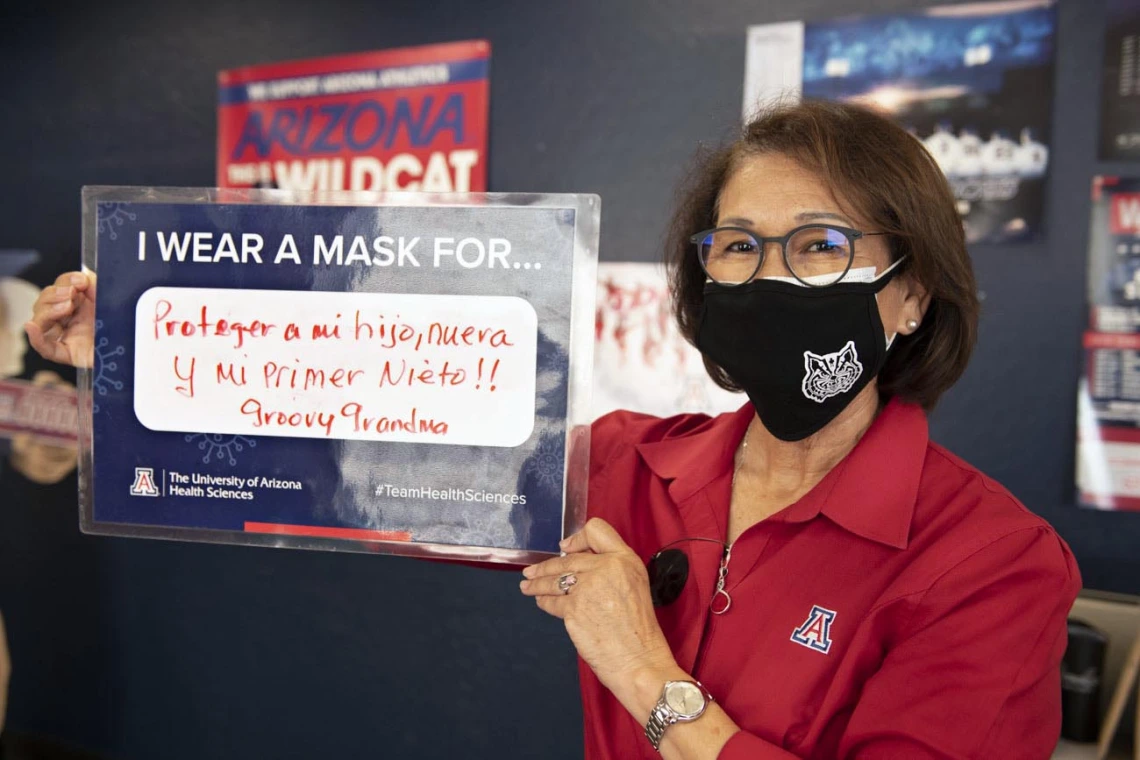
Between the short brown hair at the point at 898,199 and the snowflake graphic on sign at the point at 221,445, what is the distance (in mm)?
672

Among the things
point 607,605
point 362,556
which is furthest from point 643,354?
point 607,605

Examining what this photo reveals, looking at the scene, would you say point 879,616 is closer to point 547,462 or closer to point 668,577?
point 668,577

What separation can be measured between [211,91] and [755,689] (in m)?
2.74

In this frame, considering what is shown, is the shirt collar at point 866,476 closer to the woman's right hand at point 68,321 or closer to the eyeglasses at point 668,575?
the eyeglasses at point 668,575

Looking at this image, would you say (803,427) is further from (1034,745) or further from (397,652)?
(397,652)

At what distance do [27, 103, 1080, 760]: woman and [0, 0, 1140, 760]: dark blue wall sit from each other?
1020mm

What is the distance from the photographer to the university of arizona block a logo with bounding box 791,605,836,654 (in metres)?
1.00

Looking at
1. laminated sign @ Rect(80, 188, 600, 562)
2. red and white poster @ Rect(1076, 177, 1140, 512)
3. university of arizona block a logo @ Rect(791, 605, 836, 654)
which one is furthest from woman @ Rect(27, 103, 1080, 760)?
red and white poster @ Rect(1076, 177, 1140, 512)

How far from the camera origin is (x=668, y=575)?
1.13 metres

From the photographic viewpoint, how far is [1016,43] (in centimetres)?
195

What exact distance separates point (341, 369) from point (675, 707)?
0.62 meters

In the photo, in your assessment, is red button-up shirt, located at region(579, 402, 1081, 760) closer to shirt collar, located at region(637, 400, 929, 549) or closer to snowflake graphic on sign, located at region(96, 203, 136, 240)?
shirt collar, located at region(637, 400, 929, 549)

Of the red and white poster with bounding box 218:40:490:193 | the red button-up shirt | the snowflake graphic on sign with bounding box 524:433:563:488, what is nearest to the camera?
the red button-up shirt

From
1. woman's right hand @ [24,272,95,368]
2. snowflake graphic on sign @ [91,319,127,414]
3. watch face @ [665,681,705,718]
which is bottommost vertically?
watch face @ [665,681,705,718]
